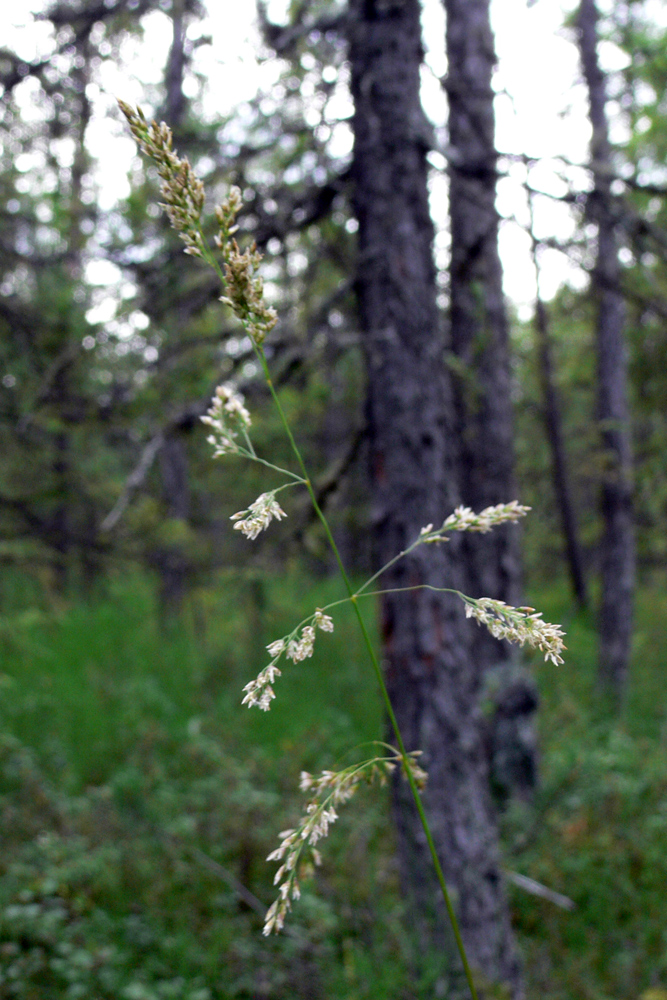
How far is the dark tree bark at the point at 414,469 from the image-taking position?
3.40 metres

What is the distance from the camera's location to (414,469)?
352 centimetres

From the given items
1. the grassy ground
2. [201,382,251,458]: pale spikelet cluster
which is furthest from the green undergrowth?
[201,382,251,458]: pale spikelet cluster

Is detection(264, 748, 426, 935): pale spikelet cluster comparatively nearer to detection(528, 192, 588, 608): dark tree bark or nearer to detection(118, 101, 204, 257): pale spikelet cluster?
detection(118, 101, 204, 257): pale spikelet cluster

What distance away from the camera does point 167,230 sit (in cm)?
489

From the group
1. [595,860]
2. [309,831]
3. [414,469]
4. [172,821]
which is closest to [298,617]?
[172,821]

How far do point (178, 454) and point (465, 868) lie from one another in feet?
27.6

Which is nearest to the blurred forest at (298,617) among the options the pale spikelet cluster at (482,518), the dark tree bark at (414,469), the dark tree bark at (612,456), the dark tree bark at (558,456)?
the dark tree bark at (414,469)

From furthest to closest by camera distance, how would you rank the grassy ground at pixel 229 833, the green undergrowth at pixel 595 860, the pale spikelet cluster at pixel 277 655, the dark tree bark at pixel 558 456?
the dark tree bark at pixel 558 456, the green undergrowth at pixel 595 860, the grassy ground at pixel 229 833, the pale spikelet cluster at pixel 277 655

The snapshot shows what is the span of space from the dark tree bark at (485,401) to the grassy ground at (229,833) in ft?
2.35

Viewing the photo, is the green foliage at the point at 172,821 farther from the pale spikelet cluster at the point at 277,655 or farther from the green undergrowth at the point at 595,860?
the pale spikelet cluster at the point at 277,655

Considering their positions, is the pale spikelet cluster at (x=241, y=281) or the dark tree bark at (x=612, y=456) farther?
the dark tree bark at (x=612, y=456)

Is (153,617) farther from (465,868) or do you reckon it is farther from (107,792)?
(465,868)

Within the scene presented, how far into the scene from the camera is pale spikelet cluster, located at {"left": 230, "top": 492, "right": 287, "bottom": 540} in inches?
40.2

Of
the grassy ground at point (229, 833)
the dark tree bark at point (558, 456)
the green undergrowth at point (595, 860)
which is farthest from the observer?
the dark tree bark at point (558, 456)
